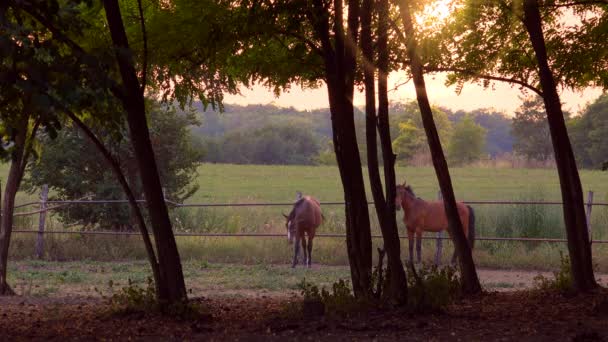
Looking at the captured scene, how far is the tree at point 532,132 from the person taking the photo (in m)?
84.9

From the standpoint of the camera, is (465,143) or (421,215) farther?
(465,143)

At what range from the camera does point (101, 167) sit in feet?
75.6

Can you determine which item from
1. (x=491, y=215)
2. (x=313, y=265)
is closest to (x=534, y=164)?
(x=491, y=215)

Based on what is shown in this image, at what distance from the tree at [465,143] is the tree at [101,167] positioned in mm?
69873

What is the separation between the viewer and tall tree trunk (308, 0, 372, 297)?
927cm

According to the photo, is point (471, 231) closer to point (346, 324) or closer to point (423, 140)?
point (346, 324)

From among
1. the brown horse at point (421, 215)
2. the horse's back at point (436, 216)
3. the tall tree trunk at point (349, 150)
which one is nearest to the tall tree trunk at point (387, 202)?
the tall tree trunk at point (349, 150)

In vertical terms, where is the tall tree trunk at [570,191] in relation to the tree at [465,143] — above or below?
below

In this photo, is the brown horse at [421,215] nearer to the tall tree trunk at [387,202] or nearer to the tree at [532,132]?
the tall tree trunk at [387,202]

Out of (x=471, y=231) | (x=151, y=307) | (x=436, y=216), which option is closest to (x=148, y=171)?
(x=151, y=307)

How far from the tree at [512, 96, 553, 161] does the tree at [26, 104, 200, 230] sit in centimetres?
6439

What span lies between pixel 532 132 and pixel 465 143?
7.76 meters

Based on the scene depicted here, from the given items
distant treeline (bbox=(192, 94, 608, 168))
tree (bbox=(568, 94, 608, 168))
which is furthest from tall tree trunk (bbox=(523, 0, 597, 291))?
tree (bbox=(568, 94, 608, 168))

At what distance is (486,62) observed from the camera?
12.1m
